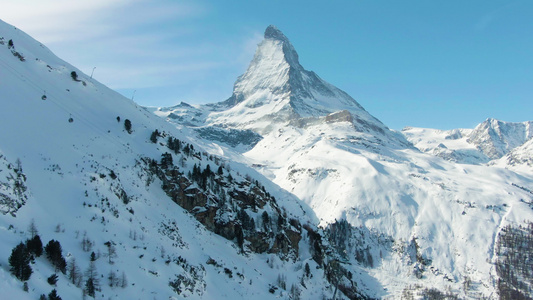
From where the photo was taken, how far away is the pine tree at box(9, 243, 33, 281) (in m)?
23.8

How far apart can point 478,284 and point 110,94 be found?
515ft

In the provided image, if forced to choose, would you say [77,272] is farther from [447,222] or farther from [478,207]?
[478,207]

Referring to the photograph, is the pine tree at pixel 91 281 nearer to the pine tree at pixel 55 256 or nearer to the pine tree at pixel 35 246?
the pine tree at pixel 55 256

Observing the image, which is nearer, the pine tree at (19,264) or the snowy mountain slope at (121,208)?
the pine tree at (19,264)

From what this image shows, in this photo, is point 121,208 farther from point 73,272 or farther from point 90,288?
point 90,288

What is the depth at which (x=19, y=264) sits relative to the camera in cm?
2403

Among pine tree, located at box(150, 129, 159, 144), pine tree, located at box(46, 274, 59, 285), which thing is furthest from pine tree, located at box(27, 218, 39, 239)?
pine tree, located at box(150, 129, 159, 144)

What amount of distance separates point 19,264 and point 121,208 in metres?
20.0

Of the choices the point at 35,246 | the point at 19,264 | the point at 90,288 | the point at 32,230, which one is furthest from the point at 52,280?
the point at 32,230

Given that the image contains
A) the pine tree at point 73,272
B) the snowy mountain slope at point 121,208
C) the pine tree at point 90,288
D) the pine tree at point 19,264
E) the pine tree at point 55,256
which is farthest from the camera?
the snowy mountain slope at point 121,208

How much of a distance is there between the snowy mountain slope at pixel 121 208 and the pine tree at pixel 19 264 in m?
0.45

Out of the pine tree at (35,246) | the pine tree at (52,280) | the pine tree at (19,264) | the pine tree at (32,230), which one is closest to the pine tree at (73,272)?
the pine tree at (52,280)

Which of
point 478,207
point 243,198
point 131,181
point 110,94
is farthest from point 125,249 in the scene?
point 478,207

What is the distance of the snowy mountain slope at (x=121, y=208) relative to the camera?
3180 centimetres
